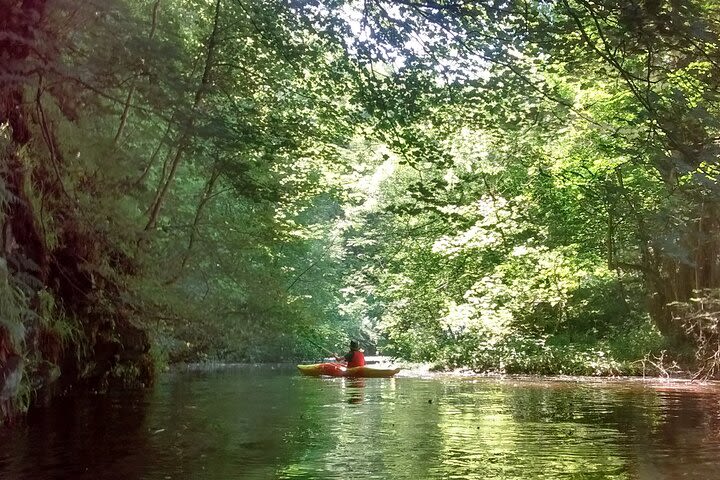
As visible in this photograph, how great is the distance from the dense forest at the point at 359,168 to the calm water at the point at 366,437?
3.53 feet

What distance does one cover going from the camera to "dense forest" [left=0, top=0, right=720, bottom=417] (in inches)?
205

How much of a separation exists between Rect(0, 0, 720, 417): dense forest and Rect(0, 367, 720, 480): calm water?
1075 millimetres

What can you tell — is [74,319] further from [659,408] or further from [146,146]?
[659,408]

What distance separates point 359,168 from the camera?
21797mm

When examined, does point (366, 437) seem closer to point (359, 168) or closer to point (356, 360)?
point (356, 360)

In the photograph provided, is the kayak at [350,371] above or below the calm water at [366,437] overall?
below

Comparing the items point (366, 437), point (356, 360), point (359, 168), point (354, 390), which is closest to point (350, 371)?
point (356, 360)

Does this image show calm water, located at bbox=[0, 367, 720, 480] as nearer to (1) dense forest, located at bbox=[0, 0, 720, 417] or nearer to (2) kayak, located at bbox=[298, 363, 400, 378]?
(1) dense forest, located at bbox=[0, 0, 720, 417]

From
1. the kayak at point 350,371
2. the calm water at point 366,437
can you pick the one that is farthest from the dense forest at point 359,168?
the kayak at point 350,371

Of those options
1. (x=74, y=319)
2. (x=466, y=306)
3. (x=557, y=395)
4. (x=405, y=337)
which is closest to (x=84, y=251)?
(x=74, y=319)

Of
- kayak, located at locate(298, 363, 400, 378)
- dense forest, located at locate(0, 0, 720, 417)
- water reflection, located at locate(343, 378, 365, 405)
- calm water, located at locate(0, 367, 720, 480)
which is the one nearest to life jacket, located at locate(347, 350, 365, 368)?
kayak, located at locate(298, 363, 400, 378)

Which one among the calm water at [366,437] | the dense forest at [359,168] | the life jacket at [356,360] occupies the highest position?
the dense forest at [359,168]

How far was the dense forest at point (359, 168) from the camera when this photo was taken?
5211 mm

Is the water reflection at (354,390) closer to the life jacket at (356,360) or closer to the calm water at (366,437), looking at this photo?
the calm water at (366,437)
